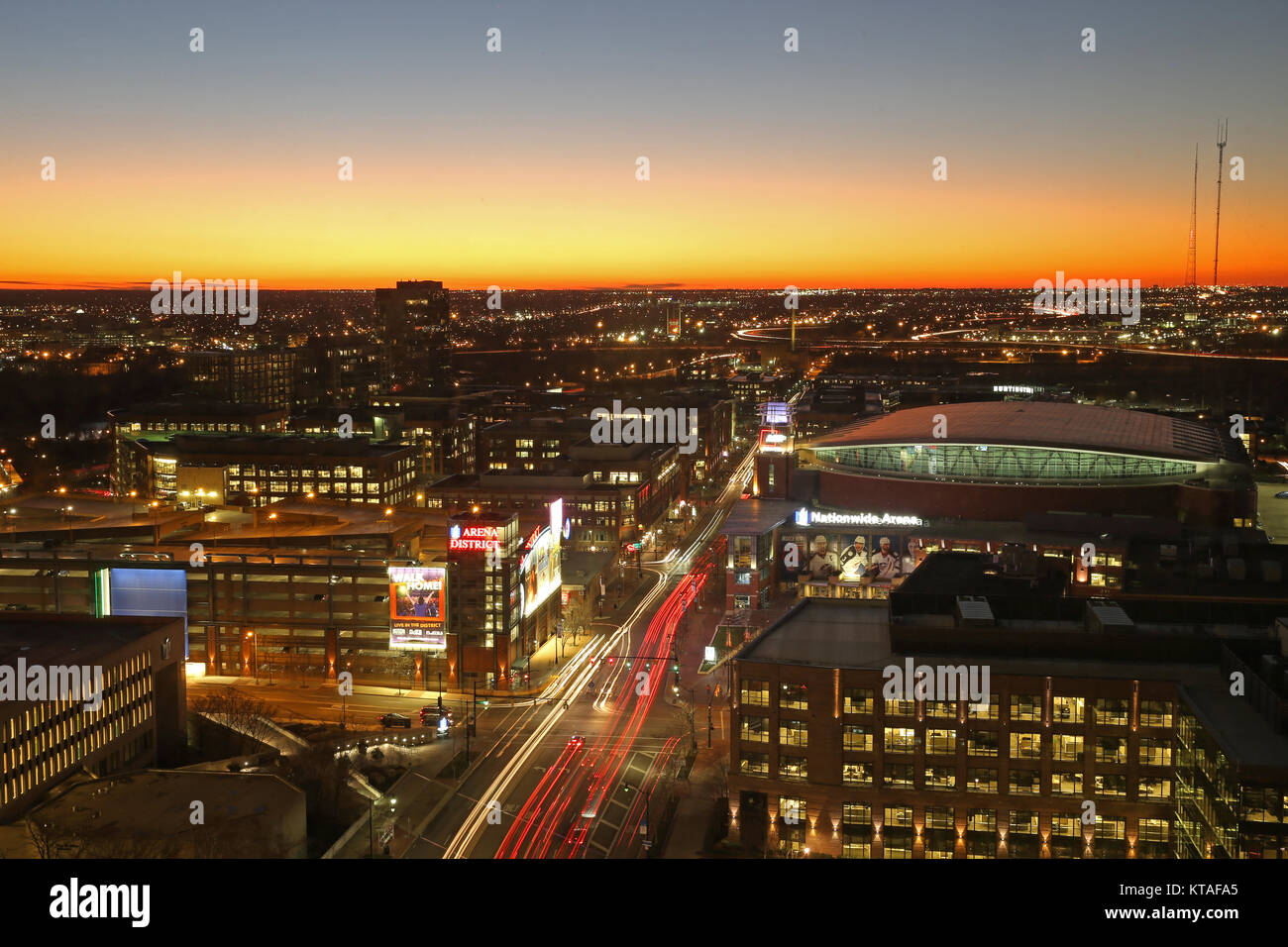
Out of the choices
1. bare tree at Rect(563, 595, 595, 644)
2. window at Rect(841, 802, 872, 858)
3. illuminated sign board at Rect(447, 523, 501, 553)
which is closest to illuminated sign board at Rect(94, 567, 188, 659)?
illuminated sign board at Rect(447, 523, 501, 553)

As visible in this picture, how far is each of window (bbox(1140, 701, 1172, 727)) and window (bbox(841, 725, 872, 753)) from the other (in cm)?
455

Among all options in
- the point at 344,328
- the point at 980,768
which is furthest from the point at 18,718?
the point at 344,328

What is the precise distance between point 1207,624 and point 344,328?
467 ft

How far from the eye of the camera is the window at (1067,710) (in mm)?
20219

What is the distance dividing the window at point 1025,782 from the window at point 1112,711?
4.62 ft

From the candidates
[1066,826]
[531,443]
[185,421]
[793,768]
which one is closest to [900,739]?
[793,768]

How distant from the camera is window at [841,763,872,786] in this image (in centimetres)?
2111

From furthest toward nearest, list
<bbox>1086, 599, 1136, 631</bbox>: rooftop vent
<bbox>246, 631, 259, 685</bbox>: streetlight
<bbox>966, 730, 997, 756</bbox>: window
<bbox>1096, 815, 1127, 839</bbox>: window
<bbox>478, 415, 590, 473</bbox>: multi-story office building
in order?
<bbox>478, 415, 590, 473</bbox>: multi-story office building → <bbox>246, 631, 259, 685</bbox>: streetlight → <bbox>1086, 599, 1136, 631</bbox>: rooftop vent → <bbox>966, 730, 997, 756</bbox>: window → <bbox>1096, 815, 1127, 839</bbox>: window

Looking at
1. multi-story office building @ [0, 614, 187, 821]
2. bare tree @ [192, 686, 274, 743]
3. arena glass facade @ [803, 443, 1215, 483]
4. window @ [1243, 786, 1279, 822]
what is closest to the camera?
window @ [1243, 786, 1279, 822]

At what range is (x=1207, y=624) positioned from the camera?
23859 millimetres

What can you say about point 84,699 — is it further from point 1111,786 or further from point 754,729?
point 1111,786

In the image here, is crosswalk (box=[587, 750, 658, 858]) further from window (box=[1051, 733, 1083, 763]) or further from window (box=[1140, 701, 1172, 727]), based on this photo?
window (box=[1140, 701, 1172, 727])

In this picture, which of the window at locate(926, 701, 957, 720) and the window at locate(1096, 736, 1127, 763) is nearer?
the window at locate(1096, 736, 1127, 763)
